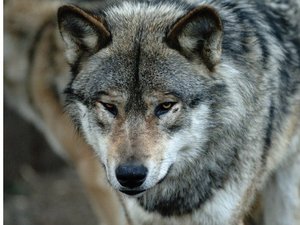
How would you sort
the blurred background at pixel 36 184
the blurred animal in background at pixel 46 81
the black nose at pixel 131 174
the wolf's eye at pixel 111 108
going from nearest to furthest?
the black nose at pixel 131 174 → the wolf's eye at pixel 111 108 → the blurred animal in background at pixel 46 81 → the blurred background at pixel 36 184

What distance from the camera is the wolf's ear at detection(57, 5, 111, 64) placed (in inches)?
213

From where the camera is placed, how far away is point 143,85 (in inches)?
208

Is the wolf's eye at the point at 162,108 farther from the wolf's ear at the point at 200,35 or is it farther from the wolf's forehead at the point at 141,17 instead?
the wolf's forehead at the point at 141,17

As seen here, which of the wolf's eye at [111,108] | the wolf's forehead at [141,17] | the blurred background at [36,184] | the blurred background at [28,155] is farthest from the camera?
the blurred background at [36,184]

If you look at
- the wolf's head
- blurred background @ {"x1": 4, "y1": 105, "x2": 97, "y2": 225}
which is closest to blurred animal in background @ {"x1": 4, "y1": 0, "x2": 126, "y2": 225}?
blurred background @ {"x1": 4, "y1": 105, "x2": 97, "y2": 225}

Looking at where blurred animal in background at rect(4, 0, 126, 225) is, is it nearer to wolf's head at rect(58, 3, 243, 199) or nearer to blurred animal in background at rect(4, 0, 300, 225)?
blurred animal in background at rect(4, 0, 300, 225)

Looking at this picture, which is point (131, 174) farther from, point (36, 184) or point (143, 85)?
point (36, 184)

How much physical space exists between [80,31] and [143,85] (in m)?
0.52

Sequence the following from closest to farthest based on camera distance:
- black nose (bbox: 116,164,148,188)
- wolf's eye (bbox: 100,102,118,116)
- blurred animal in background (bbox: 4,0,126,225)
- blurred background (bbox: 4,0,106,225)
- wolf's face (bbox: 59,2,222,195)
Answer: black nose (bbox: 116,164,148,188), wolf's face (bbox: 59,2,222,195), wolf's eye (bbox: 100,102,118,116), blurred animal in background (bbox: 4,0,126,225), blurred background (bbox: 4,0,106,225)

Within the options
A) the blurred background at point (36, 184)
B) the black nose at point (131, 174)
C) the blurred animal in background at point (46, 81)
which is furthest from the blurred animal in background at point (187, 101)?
the blurred background at point (36, 184)

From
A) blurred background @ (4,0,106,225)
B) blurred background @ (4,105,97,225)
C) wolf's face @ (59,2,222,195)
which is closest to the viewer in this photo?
wolf's face @ (59,2,222,195)

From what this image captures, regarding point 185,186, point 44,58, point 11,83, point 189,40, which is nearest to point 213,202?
point 185,186

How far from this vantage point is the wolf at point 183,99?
528 cm

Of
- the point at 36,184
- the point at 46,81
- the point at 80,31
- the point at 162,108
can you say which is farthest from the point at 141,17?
the point at 36,184
